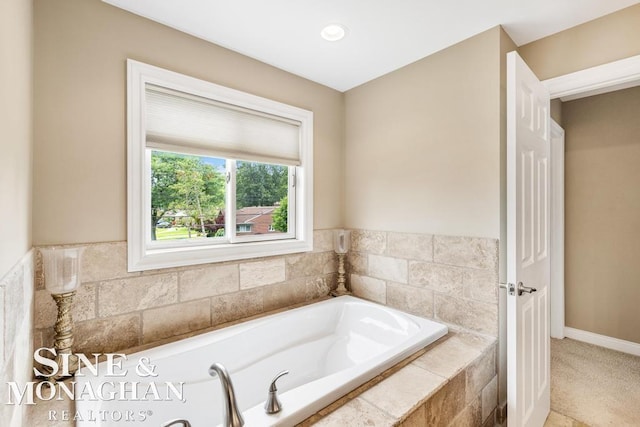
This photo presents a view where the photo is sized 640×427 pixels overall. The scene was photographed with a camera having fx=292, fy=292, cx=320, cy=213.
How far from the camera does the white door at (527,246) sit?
1442 mm

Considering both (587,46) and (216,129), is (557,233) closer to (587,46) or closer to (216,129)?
(587,46)

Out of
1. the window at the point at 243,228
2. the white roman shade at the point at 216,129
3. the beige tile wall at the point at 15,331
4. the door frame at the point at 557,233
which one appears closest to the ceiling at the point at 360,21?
the white roman shade at the point at 216,129

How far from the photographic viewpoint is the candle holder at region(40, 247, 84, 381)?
130 cm

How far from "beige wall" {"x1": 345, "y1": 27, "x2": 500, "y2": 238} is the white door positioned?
178 millimetres

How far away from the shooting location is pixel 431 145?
2.07m

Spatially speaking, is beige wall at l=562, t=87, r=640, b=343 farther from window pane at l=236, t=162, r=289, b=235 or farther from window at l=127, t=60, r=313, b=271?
window pane at l=236, t=162, r=289, b=235

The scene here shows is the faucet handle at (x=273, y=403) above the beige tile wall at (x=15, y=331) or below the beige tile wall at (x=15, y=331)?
below

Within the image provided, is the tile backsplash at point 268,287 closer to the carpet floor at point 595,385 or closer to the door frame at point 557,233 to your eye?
the carpet floor at point 595,385

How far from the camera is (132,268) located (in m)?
1.61

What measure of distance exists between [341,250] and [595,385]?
2.17 metres

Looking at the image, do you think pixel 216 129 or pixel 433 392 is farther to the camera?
pixel 216 129

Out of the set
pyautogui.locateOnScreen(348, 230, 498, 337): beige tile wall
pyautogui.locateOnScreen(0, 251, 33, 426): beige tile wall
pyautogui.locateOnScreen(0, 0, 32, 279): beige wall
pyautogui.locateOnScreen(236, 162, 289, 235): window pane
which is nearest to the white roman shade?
pyautogui.locateOnScreen(236, 162, 289, 235): window pane

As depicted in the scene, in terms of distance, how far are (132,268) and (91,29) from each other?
4.17ft

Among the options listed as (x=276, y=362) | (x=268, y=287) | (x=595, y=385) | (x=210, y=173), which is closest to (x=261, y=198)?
(x=210, y=173)
